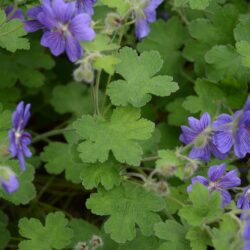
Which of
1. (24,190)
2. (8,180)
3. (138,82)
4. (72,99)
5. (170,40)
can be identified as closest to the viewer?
(8,180)

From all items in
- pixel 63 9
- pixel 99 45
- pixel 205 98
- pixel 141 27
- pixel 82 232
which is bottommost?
pixel 82 232

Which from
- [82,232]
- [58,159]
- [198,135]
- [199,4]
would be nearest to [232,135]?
[198,135]

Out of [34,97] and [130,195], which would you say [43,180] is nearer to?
[34,97]

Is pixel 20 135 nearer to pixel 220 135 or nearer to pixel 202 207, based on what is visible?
pixel 202 207

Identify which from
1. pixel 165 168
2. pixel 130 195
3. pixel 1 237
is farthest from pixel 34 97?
pixel 165 168

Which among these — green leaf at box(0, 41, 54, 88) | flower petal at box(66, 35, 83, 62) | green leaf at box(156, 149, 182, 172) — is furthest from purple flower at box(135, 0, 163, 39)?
green leaf at box(0, 41, 54, 88)

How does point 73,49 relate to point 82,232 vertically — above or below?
above

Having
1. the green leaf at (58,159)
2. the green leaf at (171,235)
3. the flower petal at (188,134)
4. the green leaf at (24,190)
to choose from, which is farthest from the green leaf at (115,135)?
the green leaf at (58,159)
